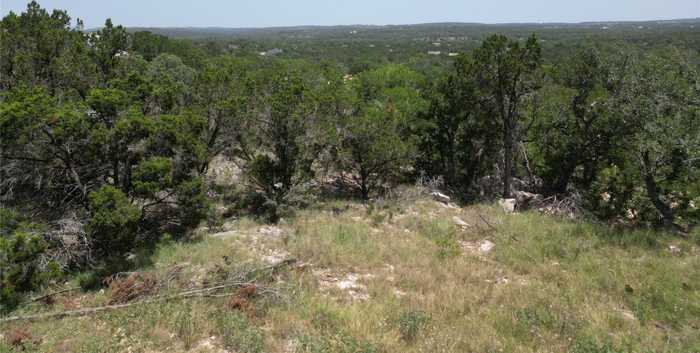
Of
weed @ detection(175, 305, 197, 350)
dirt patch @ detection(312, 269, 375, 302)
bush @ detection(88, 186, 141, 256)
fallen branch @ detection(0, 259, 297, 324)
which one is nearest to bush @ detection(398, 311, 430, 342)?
dirt patch @ detection(312, 269, 375, 302)

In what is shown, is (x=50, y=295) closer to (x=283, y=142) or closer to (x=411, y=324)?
(x=411, y=324)

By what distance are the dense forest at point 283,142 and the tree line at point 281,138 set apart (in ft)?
0.15

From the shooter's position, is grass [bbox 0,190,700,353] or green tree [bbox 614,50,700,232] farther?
green tree [bbox 614,50,700,232]

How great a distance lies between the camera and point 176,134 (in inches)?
370

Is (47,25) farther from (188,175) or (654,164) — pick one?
(654,164)

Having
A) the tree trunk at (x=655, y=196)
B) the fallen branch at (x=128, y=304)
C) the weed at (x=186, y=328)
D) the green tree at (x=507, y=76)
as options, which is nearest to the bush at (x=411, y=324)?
the fallen branch at (x=128, y=304)

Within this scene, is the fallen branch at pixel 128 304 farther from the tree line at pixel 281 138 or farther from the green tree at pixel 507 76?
the green tree at pixel 507 76

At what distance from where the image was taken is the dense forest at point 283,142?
834cm

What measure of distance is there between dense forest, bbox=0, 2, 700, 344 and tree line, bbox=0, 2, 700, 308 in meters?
0.04

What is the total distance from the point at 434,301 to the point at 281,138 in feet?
22.3

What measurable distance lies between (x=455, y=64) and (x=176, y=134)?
910cm

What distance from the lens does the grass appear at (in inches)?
218

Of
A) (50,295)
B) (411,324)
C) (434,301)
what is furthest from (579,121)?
(50,295)

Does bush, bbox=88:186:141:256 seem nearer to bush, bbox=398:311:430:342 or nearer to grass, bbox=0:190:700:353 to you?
grass, bbox=0:190:700:353
